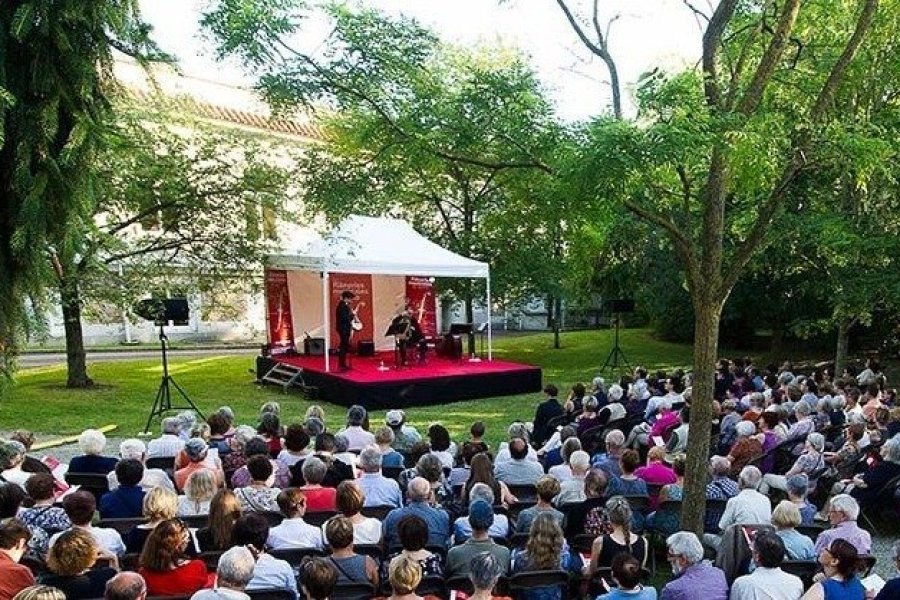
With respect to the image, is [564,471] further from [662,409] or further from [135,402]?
[135,402]

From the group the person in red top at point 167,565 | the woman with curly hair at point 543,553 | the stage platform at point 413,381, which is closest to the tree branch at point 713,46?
the woman with curly hair at point 543,553

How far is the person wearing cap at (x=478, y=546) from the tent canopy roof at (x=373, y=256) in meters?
11.0

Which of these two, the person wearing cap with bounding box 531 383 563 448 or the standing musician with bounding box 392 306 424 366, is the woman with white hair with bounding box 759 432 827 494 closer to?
the person wearing cap with bounding box 531 383 563 448

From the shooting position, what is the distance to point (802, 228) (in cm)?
1314

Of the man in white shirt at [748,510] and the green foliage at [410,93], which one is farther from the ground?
the green foliage at [410,93]

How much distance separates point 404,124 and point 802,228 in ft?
30.4

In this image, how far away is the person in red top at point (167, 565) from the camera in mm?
4156

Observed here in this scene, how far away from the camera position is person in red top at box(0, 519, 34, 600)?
13.0 ft

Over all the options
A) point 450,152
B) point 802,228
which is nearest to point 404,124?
point 450,152

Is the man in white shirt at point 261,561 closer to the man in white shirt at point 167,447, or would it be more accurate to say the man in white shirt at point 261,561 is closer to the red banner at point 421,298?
the man in white shirt at point 167,447

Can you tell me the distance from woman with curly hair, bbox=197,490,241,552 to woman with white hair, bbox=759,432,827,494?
465 cm

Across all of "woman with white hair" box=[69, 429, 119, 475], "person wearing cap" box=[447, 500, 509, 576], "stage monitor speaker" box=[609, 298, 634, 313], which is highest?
"stage monitor speaker" box=[609, 298, 634, 313]

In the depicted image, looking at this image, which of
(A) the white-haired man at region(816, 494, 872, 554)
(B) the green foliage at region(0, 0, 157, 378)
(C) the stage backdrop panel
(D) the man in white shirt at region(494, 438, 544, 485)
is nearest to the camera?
(A) the white-haired man at region(816, 494, 872, 554)

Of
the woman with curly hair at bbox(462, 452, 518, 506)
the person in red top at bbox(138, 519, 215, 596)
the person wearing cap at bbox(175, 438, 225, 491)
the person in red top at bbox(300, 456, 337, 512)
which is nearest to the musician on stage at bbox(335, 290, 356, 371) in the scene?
the person wearing cap at bbox(175, 438, 225, 491)
